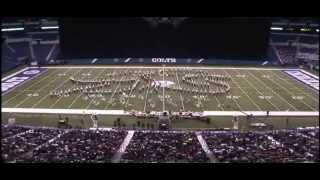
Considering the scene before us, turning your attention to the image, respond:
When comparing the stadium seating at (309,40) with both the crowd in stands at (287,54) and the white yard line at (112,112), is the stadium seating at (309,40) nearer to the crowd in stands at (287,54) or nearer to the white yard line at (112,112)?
the crowd in stands at (287,54)

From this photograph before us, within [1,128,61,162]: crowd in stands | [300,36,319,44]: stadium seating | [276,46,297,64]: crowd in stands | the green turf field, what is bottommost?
the green turf field

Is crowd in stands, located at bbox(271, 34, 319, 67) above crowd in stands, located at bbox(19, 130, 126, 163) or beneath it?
above

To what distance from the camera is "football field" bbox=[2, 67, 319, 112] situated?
1847cm

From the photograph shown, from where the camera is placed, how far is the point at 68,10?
29.3ft

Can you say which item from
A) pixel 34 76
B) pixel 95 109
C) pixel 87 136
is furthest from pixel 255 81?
pixel 87 136

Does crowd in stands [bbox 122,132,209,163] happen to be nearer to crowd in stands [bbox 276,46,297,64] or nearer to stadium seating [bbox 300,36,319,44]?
stadium seating [bbox 300,36,319,44]

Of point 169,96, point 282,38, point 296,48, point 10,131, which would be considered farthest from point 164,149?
point 296,48

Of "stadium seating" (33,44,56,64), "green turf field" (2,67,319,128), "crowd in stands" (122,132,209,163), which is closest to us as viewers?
"crowd in stands" (122,132,209,163)

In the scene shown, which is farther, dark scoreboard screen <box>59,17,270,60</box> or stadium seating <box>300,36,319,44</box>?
stadium seating <box>300,36,319,44</box>

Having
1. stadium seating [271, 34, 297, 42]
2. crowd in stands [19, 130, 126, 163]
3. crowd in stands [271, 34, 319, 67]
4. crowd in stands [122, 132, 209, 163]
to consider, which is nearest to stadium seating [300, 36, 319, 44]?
crowd in stands [271, 34, 319, 67]

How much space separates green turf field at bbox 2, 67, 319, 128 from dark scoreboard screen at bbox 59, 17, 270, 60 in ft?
4.58

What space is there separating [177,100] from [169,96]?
0.67 metres

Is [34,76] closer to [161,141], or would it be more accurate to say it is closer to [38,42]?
[38,42]

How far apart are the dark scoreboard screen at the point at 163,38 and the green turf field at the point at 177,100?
1.40 m
